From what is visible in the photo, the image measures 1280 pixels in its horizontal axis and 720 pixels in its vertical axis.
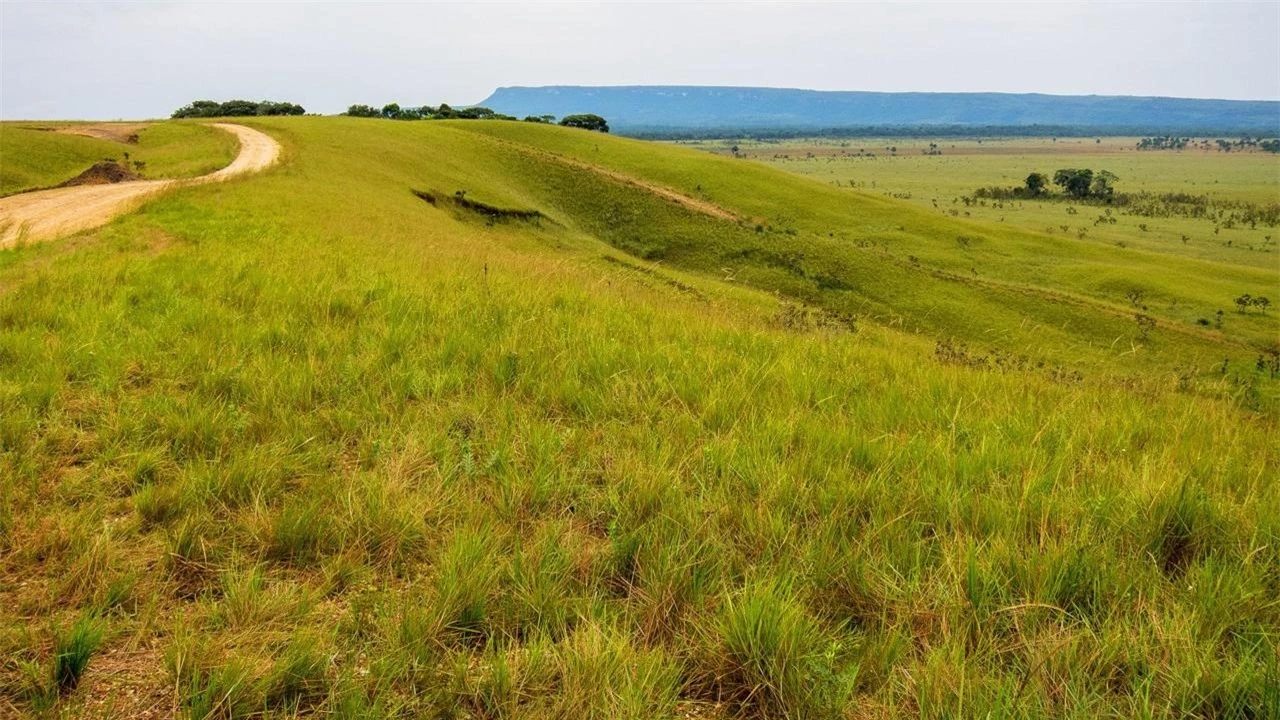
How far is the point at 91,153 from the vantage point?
112ft

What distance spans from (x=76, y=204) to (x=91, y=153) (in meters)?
19.5

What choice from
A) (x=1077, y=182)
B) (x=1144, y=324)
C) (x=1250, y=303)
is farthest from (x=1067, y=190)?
(x=1144, y=324)

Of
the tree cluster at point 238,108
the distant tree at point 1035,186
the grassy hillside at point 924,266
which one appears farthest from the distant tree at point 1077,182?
the tree cluster at point 238,108

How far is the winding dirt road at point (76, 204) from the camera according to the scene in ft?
49.1

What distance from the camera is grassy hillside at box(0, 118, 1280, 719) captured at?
2.47m

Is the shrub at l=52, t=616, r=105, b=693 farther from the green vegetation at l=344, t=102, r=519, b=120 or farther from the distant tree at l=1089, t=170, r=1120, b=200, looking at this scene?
the distant tree at l=1089, t=170, r=1120, b=200

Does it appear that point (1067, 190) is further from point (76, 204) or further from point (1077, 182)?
point (76, 204)

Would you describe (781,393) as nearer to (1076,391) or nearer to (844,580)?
(844,580)

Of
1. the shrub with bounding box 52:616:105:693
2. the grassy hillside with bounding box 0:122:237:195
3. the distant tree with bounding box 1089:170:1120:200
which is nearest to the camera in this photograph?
the shrub with bounding box 52:616:105:693

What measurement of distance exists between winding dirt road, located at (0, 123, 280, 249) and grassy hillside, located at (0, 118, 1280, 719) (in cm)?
942

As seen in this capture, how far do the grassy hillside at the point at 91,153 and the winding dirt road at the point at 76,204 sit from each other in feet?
7.74

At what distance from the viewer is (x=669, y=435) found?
4.57 m

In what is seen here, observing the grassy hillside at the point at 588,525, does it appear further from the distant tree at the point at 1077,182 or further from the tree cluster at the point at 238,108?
the distant tree at the point at 1077,182

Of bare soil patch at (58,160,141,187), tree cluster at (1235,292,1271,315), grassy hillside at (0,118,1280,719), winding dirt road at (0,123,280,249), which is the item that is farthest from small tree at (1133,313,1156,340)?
bare soil patch at (58,160,141,187)
